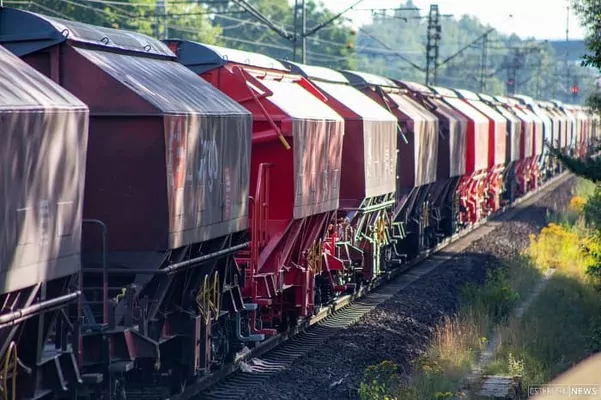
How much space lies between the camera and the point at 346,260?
2116 cm

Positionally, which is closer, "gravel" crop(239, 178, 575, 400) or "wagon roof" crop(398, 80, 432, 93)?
"gravel" crop(239, 178, 575, 400)

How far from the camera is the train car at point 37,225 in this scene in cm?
856

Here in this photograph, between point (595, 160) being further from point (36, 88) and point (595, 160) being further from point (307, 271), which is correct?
point (36, 88)

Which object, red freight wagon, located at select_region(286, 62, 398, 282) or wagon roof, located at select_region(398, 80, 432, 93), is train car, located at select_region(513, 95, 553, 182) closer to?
wagon roof, located at select_region(398, 80, 432, 93)

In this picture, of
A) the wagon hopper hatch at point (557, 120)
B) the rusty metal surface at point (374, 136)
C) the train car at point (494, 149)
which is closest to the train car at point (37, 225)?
the rusty metal surface at point (374, 136)

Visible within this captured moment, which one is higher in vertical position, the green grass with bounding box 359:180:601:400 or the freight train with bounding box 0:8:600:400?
the freight train with bounding box 0:8:600:400

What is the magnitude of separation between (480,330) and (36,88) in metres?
10.6

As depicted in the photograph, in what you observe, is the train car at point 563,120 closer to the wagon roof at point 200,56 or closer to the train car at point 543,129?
the train car at point 543,129

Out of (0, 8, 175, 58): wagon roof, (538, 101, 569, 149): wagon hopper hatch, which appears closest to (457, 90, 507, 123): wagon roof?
Answer: (538, 101, 569, 149): wagon hopper hatch

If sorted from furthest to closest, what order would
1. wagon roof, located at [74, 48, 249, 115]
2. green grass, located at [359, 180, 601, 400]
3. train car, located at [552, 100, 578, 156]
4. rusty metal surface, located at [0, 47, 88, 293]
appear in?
1. train car, located at [552, 100, 578, 156]
2. green grass, located at [359, 180, 601, 400]
3. wagon roof, located at [74, 48, 249, 115]
4. rusty metal surface, located at [0, 47, 88, 293]

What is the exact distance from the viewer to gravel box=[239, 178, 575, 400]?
555 inches

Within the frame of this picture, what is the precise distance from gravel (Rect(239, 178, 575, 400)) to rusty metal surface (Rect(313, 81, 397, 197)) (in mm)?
1990

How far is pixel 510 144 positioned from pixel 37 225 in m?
35.4

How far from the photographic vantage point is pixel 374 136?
2116cm
